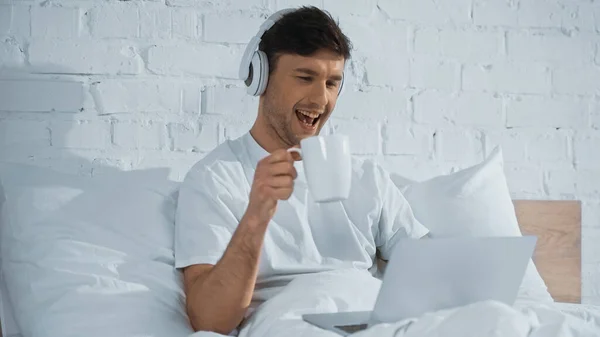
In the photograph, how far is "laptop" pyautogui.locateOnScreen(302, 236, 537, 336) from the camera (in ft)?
3.57

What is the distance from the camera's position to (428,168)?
6.96 ft

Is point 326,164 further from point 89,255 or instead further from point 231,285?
point 89,255

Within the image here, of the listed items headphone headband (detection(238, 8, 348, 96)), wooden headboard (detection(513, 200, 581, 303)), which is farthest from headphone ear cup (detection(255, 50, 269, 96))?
wooden headboard (detection(513, 200, 581, 303))

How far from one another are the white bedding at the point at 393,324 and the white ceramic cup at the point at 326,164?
192 millimetres

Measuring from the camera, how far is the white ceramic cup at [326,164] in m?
1.19

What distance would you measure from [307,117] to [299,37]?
17 centimetres

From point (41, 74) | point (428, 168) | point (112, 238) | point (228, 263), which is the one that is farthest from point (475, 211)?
point (41, 74)

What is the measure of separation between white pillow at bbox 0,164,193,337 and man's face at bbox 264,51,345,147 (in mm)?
267

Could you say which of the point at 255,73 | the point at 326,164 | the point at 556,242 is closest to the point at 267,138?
the point at 255,73

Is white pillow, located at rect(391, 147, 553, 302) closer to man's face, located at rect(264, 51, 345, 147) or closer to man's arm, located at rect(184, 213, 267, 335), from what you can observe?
man's face, located at rect(264, 51, 345, 147)

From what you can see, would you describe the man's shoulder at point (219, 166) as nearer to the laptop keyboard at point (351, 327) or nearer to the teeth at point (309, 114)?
the teeth at point (309, 114)

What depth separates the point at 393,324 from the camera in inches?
41.4

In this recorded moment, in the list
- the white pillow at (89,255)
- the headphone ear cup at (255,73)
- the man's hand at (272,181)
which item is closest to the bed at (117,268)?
the white pillow at (89,255)

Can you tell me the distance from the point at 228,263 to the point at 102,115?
636 millimetres
